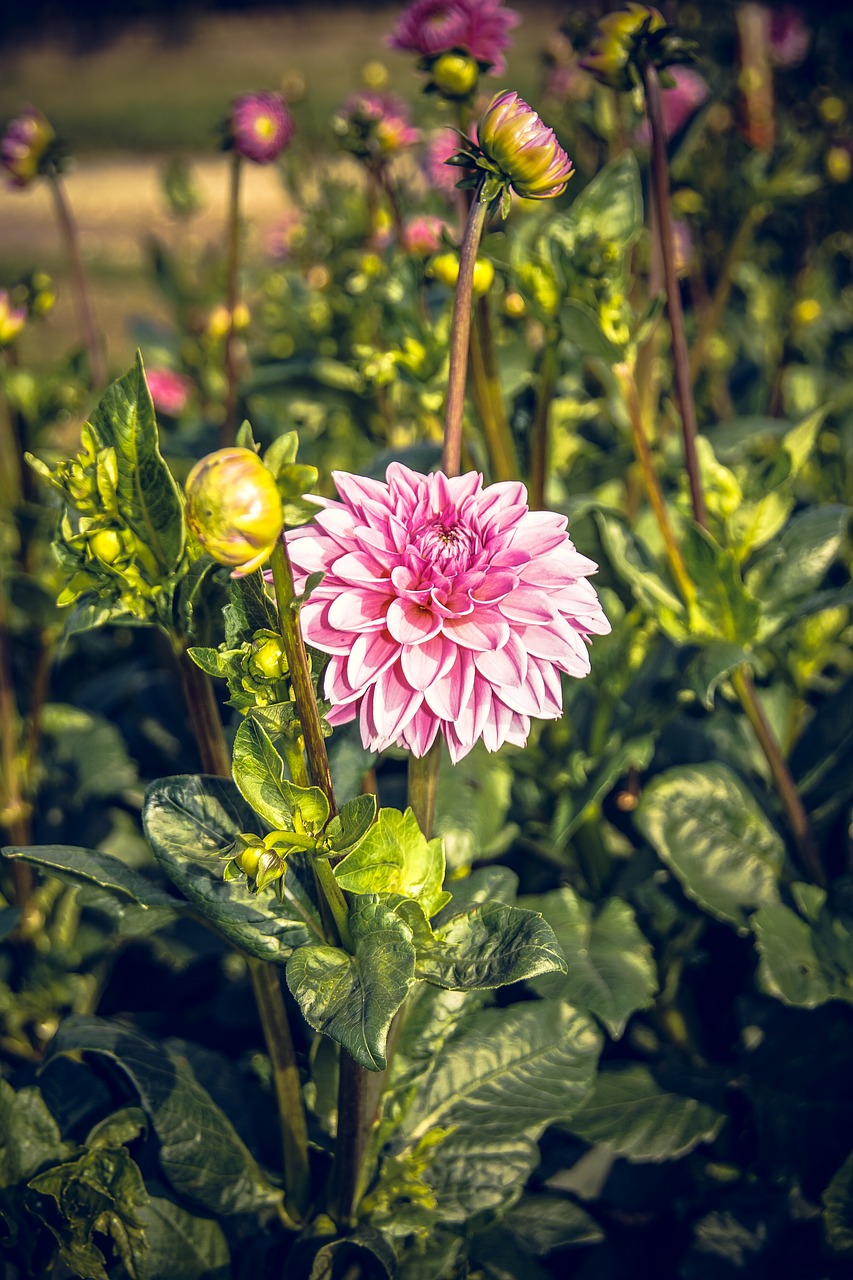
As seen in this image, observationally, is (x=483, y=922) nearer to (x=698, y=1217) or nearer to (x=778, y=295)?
(x=698, y=1217)

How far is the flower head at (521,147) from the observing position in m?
0.79

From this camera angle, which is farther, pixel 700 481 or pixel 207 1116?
pixel 700 481

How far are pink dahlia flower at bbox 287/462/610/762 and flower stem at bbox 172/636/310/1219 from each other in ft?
0.62

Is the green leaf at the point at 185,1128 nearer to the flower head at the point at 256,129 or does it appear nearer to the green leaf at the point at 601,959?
the green leaf at the point at 601,959

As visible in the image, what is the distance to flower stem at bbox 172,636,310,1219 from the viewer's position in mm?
919

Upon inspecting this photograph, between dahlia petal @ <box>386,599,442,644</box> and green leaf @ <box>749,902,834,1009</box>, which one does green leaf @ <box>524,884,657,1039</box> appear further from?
dahlia petal @ <box>386,599,442,644</box>

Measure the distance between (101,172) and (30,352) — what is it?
476 centimetres

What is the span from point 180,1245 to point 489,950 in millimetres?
525

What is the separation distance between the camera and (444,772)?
1.27 metres

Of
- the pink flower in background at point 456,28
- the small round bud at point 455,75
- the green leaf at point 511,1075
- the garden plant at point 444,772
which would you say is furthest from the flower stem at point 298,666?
the pink flower in background at point 456,28

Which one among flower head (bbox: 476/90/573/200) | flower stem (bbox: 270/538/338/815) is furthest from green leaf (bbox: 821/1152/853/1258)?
flower head (bbox: 476/90/573/200)

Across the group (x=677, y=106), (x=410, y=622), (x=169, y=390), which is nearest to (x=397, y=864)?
(x=410, y=622)

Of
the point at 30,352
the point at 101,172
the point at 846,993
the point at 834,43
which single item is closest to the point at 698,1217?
the point at 846,993

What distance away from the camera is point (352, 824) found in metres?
0.76
